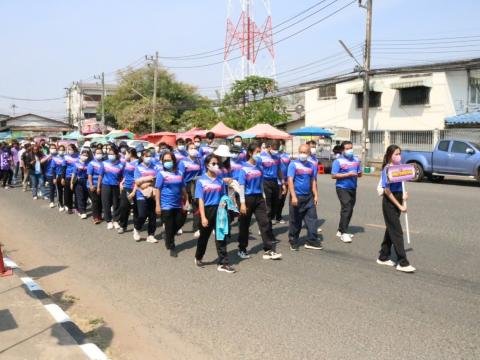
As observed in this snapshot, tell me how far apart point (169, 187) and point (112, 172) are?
303 cm

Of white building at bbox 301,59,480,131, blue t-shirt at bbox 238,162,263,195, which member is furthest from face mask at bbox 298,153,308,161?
white building at bbox 301,59,480,131

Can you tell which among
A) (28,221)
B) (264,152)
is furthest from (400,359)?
(28,221)

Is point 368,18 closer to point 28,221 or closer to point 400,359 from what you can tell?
point 28,221

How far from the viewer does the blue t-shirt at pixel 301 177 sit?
8016mm

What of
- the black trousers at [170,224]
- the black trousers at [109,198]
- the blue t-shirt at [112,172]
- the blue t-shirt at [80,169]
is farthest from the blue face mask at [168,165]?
the blue t-shirt at [80,169]

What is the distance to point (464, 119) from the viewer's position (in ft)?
80.3

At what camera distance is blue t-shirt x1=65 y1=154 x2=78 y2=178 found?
12.2m

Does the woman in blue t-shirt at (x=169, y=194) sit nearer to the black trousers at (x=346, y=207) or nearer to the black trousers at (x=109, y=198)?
the black trousers at (x=346, y=207)

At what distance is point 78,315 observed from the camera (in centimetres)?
551

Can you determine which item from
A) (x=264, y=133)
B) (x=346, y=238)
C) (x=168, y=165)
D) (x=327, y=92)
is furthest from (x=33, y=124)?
(x=346, y=238)

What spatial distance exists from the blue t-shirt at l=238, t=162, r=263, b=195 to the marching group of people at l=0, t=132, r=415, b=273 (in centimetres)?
2

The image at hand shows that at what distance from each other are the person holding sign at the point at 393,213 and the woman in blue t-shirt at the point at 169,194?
320 cm

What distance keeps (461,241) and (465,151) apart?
11.5 metres

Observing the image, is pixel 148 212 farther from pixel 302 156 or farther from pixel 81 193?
pixel 81 193
